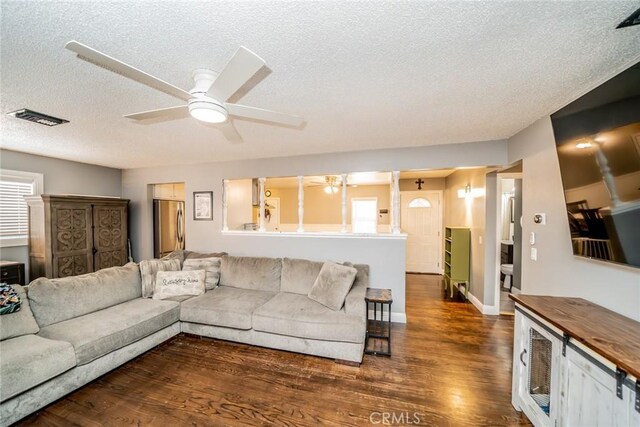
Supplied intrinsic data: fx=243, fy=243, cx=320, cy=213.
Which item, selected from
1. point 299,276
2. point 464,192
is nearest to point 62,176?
point 299,276

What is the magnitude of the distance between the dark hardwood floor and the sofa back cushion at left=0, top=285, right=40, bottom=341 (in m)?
0.68

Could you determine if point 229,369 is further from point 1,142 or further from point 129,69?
point 1,142

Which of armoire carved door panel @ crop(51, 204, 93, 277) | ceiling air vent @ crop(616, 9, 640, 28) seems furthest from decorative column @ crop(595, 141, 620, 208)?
armoire carved door panel @ crop(51, 204, 93, 277)

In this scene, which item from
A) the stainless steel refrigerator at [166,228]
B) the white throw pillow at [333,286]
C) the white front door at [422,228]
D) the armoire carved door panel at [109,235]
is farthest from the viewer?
the white front door at [422,228]

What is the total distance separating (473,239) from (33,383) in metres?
5.44

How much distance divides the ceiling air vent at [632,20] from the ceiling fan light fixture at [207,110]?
→ 219 cm

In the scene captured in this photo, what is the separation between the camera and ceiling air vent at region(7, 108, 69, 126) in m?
2.23

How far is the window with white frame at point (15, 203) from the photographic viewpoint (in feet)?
11.5

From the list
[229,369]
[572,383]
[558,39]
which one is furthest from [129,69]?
[572,383]

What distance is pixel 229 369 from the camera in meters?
2.40

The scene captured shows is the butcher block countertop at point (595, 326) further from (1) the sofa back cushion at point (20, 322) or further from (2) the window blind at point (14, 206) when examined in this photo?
(2) the window blind at point (14, 206)

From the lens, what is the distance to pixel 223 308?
2.87 m

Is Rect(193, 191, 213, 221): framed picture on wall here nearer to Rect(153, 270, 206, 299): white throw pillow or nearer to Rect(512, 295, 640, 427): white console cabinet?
Rect(153, 270, 206, 299): white throw pillow

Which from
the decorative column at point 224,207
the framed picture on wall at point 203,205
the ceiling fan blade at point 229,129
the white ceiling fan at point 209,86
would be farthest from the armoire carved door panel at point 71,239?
the ceiling fan blade at point 229,129
